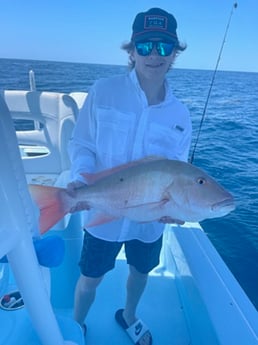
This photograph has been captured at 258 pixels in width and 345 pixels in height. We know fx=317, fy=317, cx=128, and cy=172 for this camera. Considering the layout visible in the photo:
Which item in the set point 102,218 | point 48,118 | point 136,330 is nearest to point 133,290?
point 136,330

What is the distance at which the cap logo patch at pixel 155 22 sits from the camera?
162cm

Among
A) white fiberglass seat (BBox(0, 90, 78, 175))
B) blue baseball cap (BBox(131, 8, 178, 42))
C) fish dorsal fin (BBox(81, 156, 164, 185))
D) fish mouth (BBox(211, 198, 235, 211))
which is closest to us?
fish mouth (BBox(211, 198, 235, 211))

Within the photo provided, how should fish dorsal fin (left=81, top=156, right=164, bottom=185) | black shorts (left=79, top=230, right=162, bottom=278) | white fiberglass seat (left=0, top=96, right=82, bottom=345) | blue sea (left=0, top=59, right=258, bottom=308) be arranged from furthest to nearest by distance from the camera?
blue sea (left=0, top=59, right=258, bottom=308)
black shorts (left=79, top=230, right=162, bottom=278)
fish dorsal fin (left=81, top=156, right=164, bottom=185)
white fiberglass seat (left=0, top=96, right=82, bottom=345)

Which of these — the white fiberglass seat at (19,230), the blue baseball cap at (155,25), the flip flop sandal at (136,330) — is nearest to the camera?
the white fiberglass seat at (19,230)

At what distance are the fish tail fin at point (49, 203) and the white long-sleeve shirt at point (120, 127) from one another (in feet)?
0.75

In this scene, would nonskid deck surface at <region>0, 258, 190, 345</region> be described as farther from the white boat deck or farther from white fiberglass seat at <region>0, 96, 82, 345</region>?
white fiberglass seat at <region>0, 96, 82, 345</region>

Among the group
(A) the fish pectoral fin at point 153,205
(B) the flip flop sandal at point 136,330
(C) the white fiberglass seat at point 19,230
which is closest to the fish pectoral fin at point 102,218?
(A) the fish pectoral fin at point 153,205

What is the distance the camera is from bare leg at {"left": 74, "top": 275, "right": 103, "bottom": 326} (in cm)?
193

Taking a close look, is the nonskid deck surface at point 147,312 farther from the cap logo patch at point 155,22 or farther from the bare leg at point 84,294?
the cap logo patch at point 155,22

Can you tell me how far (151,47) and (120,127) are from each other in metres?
0.43

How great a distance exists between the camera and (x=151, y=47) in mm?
1620

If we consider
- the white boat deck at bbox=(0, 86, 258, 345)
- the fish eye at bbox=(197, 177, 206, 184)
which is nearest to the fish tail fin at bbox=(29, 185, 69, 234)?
the white boat deck at bbox=(0, 86, 258, 345)

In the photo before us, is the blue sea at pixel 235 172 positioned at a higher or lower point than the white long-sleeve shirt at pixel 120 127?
lower

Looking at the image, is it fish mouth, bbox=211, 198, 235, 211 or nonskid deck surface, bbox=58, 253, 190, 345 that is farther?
nonskid deck surface, bbox=58, 253, 190, 345
